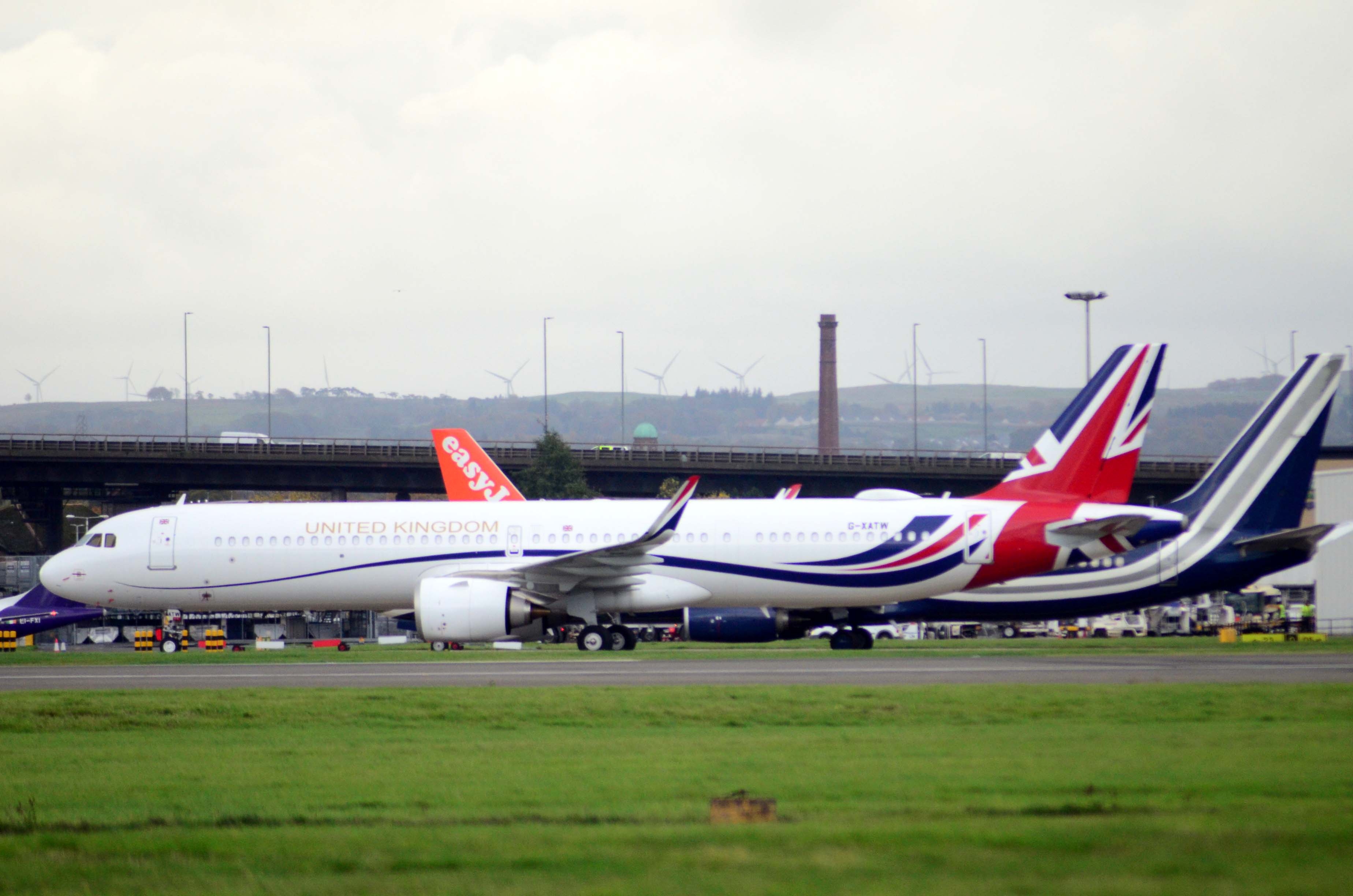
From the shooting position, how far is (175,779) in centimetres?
1164

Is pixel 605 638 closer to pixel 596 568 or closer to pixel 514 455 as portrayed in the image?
pixel 596 568

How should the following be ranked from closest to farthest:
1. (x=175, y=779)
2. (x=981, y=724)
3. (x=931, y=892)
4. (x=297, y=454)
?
Result: (x=931, y=892), (x=175, y=779), (x=981, y=724), (x=297, y=454)

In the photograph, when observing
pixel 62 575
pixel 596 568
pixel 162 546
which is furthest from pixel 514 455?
pixel 596 568

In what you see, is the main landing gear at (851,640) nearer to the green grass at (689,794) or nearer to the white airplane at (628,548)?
the white airplane at (628,548)

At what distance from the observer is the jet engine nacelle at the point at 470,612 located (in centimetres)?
2853

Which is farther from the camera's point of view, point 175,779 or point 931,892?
point 175,779

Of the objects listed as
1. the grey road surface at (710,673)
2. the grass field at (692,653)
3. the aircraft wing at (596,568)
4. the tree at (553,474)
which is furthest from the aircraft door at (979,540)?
the tree at (553,474)

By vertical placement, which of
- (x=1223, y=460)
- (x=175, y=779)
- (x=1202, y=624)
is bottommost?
(x=1202, y=624)

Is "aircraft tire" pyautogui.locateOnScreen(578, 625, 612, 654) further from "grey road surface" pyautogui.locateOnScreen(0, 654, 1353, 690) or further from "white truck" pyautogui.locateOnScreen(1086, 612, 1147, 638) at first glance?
"white truck" pyautogui.locateOnScreen(1086, 612, 1147, 638)

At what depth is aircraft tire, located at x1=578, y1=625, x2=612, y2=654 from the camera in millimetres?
30609

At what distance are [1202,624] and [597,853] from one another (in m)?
61.3

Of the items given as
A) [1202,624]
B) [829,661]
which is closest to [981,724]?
[829,661]

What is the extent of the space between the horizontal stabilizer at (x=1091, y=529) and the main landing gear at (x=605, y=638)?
997cm

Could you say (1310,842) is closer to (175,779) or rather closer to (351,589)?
(175,779)
